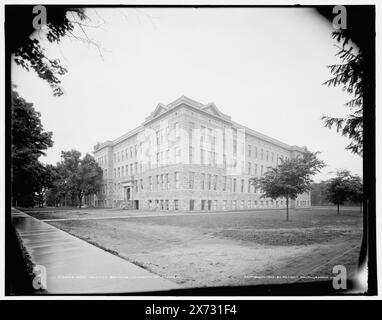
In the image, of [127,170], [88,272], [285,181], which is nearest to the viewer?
[88,272]

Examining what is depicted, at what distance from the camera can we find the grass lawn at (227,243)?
423 centimetres

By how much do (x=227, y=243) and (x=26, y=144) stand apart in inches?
216

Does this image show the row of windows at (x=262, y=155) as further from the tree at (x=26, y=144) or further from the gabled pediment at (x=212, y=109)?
the tree at (x=26, y=144)

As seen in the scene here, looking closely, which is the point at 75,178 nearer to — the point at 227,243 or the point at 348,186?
the point at 227,243

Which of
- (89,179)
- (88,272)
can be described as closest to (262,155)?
(88,272)

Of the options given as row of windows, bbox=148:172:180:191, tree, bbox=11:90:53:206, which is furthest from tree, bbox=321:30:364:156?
tree, bbox=11:90:53:206

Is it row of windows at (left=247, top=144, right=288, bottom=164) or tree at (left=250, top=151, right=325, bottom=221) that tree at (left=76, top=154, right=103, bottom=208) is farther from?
tree at (left=250, top=151, right=325, bottom=221)

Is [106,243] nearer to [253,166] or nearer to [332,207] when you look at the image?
[253,166]

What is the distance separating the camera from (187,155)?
5688mm

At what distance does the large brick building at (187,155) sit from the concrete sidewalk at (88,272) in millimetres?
1985

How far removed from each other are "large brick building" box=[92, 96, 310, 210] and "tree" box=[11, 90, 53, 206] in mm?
1270

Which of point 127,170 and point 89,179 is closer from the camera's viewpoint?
point 127,170
